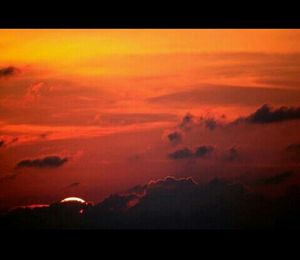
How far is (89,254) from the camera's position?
4559 millimetres

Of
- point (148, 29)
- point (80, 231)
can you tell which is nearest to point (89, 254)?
point (80, 231)
